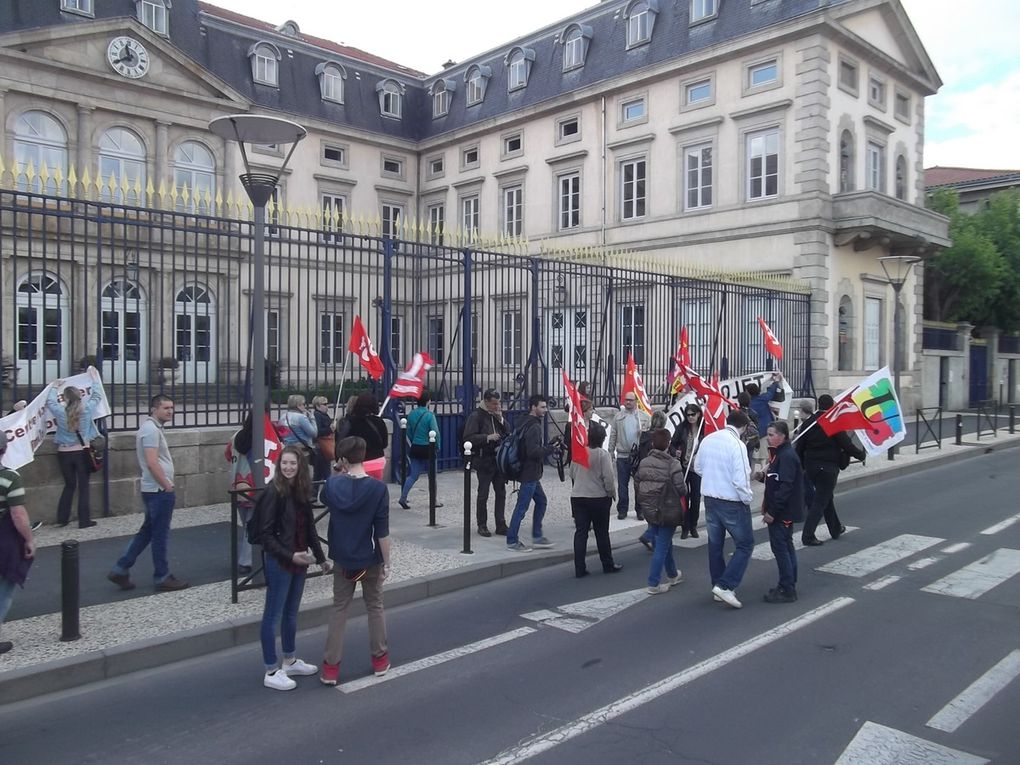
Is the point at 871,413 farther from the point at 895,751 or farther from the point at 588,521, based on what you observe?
the point at 895,751

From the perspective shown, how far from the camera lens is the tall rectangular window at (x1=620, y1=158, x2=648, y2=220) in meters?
26.7

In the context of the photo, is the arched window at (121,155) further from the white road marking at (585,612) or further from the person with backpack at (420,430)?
the white road marking at (585,612)

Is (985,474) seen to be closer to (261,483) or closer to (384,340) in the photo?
(384,340)

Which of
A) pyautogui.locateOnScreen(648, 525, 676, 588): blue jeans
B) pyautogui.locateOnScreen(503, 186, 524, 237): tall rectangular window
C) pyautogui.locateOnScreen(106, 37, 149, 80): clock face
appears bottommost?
pyautogui.locateOnScreen(648, 525, 676, 588): blue jeans

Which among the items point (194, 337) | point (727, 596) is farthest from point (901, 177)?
point (194, 337)

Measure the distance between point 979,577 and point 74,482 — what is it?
9532 millimetres

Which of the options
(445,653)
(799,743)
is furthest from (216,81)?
(799,743)

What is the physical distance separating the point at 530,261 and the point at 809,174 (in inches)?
474

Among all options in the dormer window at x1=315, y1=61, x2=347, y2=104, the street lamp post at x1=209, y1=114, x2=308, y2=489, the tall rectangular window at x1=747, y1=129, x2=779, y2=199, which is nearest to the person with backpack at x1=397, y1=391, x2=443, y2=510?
the street lamp post at x1=209, y1=114, x2=308, y2=489

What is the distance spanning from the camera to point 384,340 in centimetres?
1220

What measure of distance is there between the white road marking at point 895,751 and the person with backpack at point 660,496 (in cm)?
280

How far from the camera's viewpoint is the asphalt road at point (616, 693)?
441cm

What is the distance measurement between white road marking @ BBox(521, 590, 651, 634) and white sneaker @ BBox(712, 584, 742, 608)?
0.67m

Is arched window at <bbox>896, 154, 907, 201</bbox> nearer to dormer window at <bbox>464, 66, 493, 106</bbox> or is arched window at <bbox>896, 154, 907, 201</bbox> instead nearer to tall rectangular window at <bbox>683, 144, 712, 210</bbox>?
tall rectangular window at <bbox>683, 144, 712, 210</bbox>
